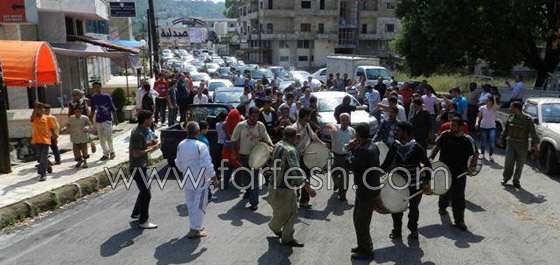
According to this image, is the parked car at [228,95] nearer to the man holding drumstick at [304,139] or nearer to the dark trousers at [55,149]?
the dark trousers at [55,149]

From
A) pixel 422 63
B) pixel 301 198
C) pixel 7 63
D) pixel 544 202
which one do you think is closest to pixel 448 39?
pixel 422 63

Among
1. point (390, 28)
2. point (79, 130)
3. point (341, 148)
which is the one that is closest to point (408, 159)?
point (341, 148)

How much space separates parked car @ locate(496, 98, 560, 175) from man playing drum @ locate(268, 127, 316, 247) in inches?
276

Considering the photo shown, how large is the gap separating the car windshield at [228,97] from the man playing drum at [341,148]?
8.38 meters

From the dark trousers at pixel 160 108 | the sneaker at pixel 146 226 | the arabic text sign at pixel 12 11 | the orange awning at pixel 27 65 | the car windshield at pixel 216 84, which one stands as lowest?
the sneaker at pixel 146 226

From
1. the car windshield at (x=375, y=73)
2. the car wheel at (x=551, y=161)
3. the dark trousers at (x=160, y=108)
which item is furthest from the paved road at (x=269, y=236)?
the car windshield at (x=375, y=73)

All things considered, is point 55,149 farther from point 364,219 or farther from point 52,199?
point 364,219

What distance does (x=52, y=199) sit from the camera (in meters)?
8.93

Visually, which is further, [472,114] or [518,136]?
[472,114]

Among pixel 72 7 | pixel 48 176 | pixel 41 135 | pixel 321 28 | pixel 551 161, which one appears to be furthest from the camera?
pixel 321 28

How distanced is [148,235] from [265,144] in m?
2.29

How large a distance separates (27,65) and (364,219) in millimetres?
9419

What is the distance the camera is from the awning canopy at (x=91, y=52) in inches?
740

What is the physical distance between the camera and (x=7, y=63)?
11.6 metres
